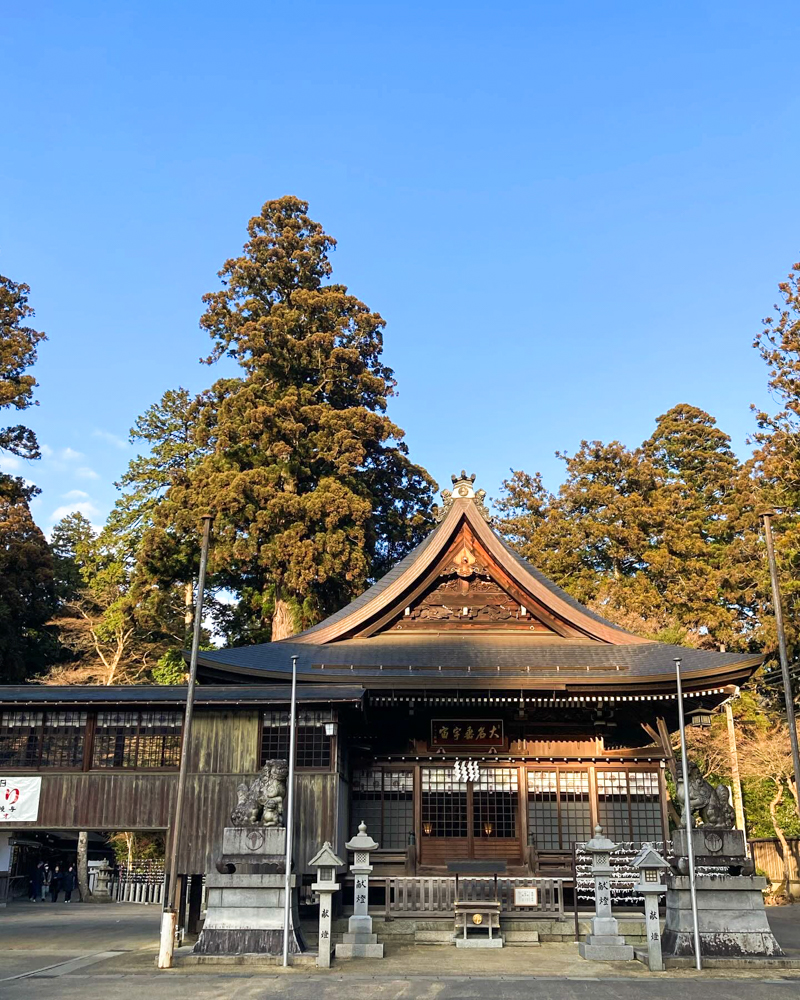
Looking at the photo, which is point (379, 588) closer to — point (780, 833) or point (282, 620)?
point (282, 620)

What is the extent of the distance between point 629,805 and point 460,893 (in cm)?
476

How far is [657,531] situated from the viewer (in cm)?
4294

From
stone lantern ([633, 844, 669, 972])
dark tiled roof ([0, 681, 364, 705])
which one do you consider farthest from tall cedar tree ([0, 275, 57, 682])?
stone lantern ([633, 844, 669, 972])

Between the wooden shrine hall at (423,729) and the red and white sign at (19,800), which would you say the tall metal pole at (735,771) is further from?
the red and white sign at (19,800)

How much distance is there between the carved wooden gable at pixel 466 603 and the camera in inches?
880

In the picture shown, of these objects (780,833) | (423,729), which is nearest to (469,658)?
(423,729)

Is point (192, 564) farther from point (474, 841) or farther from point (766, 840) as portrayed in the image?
point (766, 840)

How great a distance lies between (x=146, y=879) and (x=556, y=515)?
1013 inches

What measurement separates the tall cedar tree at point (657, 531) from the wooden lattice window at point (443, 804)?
622 inches

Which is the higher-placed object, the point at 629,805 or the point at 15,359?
the point at 15,359

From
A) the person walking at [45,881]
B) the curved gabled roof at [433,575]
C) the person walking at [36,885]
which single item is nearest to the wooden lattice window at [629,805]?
the curved gabled roof at [433,575]

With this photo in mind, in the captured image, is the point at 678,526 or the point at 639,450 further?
the point at 639,450

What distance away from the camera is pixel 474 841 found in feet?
64.4

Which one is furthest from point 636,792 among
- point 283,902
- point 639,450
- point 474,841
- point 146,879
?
point 639,450
